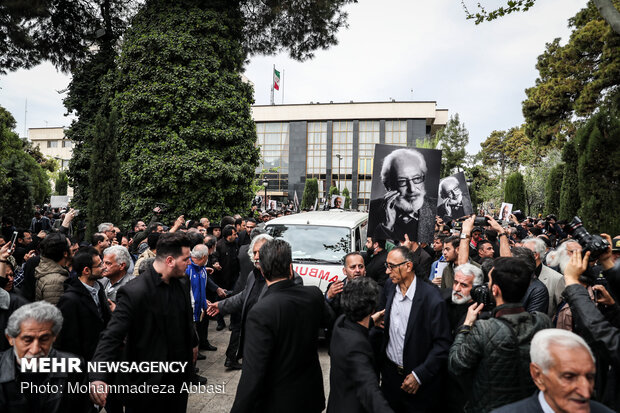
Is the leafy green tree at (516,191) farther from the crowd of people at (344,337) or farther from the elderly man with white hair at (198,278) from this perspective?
the elderly man with white hair at (198,278)

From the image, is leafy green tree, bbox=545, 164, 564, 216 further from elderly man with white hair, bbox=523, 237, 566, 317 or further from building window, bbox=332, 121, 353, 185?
building window, bbox=332, 121, 353, 185

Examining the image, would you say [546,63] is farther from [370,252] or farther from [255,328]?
[255,328]

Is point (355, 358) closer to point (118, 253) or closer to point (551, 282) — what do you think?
point (118, 253)

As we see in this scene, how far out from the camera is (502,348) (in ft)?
7.59

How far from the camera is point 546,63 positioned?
21.8 meters

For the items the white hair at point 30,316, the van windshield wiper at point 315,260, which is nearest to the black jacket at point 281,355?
the white hair at point 30,316

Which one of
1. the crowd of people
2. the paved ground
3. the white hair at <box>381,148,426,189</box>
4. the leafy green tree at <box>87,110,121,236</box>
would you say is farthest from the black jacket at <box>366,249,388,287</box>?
the leafy green tree at <box>87,110,121,236</box>

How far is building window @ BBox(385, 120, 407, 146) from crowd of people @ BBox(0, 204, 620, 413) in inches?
2158

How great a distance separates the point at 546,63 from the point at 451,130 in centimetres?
3263

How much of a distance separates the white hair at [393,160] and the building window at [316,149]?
53227 mm

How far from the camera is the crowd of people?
2.34 m

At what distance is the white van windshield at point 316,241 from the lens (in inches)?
295

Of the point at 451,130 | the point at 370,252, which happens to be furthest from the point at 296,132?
the point at 370,252

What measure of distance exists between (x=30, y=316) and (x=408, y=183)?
16.1 ft
